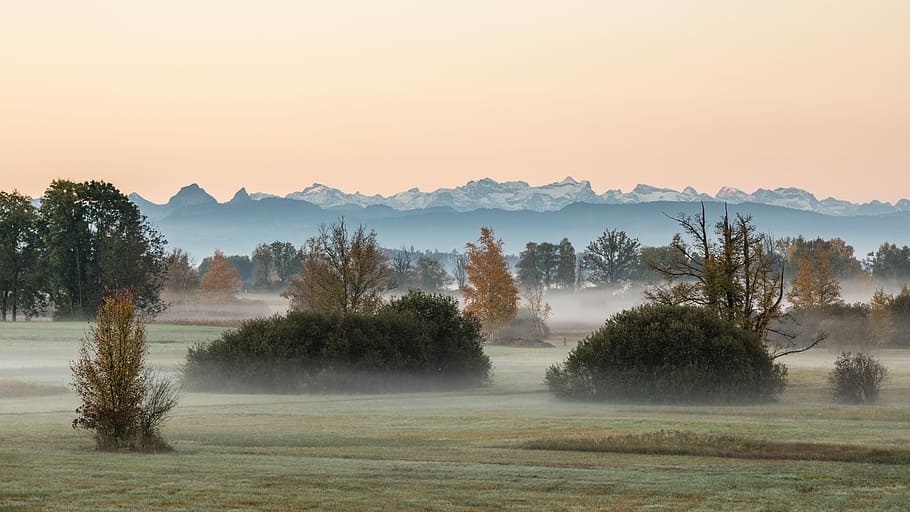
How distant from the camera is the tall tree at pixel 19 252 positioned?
10325 centimetres

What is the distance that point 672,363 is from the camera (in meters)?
49.5

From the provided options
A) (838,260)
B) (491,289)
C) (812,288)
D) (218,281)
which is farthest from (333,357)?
(838,260)

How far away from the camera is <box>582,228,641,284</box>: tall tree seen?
178m

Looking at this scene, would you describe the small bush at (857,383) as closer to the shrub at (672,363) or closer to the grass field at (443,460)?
the grass field at (443,460)

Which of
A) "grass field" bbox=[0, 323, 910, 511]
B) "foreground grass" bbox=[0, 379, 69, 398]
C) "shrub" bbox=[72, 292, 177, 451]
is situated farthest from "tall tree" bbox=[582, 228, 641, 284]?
"shrub" bbox=[72, 292, 177, 451]

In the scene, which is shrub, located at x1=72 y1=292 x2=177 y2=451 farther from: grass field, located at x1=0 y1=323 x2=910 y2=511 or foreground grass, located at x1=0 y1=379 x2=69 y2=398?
foreground grass, located at x1=0 y1=379 x2=69 y2=398

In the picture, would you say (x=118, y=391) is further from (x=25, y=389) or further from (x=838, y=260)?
(x=838, y=260)

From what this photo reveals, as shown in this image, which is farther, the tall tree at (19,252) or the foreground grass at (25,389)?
the tall tree at (19,252)

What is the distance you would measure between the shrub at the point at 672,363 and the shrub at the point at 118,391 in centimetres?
2702

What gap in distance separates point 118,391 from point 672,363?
29.0 metres

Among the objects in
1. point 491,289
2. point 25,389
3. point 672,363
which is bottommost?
point 25,389

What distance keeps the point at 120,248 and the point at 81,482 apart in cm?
8271

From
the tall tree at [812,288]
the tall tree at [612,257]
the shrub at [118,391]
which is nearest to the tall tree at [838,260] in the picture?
the tall tree at [612,257]

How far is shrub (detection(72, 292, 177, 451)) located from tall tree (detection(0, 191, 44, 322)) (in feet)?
267
